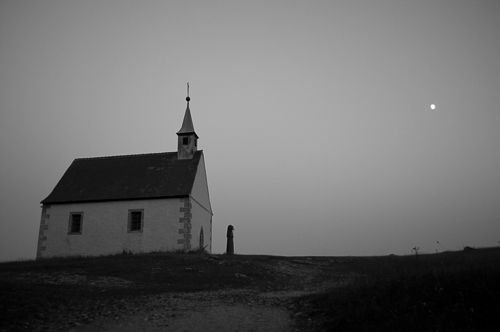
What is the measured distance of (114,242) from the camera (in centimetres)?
2692

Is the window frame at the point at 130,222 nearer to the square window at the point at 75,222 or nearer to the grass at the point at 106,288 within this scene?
the square window at the point at 75,222

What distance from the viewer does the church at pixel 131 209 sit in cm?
2641

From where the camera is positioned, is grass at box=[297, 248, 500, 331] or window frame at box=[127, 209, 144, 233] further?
window frame at box=[127, 209, 144, 233]

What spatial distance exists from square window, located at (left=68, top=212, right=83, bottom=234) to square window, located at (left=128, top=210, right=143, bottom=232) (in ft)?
12.8

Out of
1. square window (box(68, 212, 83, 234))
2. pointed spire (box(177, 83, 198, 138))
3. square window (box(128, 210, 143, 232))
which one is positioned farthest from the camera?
pointed spire (box(177, 83, 198, 138))

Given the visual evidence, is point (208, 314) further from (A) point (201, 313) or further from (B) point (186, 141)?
(B) point (186, 141)

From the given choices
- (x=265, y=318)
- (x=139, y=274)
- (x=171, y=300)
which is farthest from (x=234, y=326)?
(x=139, y=274)

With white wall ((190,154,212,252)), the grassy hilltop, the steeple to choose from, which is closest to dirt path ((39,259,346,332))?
the grassy hilltop

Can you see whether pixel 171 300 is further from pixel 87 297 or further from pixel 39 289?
pixel 39 289

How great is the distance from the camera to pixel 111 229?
89.1ft

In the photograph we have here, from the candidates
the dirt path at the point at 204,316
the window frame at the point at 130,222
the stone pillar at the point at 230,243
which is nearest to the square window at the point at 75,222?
the window frame at the point at 130,222

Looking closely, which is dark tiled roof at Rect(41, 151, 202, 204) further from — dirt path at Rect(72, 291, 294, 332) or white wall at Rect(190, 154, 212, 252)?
dirt path at Rect(72, 291, 294, 332)

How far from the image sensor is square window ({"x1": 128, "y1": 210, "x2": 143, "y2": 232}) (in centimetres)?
2688

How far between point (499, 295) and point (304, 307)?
412 centimetres
